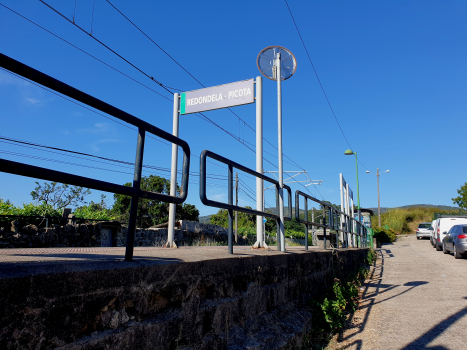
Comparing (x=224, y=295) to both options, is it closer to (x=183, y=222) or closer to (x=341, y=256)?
(x=341, y=256)

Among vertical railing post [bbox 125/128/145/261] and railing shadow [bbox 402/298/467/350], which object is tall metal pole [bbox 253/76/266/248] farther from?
vertical railing post [bbox 125/128/145/261]

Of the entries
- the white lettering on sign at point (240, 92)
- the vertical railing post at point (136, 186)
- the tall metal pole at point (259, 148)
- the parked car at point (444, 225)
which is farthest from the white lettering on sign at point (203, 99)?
the parked car at point (444, 225)

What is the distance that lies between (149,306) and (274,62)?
5397mm

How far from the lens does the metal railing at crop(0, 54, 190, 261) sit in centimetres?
153

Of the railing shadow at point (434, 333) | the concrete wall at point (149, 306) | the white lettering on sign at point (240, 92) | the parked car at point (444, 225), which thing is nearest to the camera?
the concrete wall at point (149, 306)

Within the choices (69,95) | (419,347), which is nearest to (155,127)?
(69,95)

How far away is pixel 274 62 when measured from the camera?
645 centimetres

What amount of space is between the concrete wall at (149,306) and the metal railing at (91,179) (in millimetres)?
287

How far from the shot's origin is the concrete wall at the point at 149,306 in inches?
58.3

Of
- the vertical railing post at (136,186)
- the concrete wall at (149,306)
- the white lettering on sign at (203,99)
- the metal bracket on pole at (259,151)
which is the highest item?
the white lettering on sign at (203,99)

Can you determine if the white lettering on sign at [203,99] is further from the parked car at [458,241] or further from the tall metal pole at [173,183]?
the parked car at [458,241]

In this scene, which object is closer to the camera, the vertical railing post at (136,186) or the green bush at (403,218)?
the vertical railing post at (136,186)

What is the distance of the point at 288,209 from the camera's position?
4992 mm

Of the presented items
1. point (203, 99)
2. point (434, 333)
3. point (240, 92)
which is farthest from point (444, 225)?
point (203, 99)
